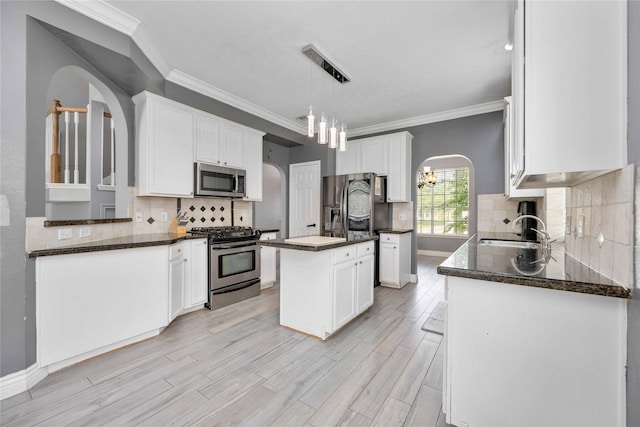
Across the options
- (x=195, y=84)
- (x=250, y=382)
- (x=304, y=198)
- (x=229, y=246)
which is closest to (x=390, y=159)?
(x=304, y=198)

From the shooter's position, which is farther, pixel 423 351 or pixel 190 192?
pixel 190 192

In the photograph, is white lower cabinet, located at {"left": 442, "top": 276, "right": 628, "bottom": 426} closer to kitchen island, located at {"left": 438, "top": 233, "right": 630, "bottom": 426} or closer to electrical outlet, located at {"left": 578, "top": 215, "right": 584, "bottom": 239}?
kitchen island, located at {"left": 438, "top": 233, "right": 630, "bottom": 426}

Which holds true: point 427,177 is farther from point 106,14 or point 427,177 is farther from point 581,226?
point 106,14

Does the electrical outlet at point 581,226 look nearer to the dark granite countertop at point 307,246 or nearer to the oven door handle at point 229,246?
the dark granite countertop at point 307,246

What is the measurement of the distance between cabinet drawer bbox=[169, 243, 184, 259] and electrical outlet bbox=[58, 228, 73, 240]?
73cm

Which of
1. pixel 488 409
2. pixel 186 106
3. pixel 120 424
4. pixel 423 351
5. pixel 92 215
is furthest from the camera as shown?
pixel 92 215

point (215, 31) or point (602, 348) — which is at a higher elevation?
point (215, 31)

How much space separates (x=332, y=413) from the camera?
5.10 feet

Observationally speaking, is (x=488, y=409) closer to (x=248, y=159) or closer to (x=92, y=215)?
(x=248, y=159)

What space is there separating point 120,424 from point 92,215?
11.1 feet

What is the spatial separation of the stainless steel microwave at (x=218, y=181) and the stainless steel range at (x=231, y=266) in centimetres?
51

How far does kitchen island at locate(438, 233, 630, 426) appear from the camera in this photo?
1072mm

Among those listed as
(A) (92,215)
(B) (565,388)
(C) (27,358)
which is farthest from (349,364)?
(A) (92,215)

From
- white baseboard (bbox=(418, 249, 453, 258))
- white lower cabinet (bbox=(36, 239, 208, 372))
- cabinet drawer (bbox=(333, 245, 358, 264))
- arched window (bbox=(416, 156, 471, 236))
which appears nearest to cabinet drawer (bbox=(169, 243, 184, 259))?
white lower cabinet (bbox=(36, 239, 208, 372))
